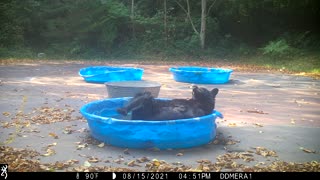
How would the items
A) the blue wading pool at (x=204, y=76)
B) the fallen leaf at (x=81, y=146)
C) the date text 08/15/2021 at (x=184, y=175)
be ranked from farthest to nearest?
the blue wading pool at (x=204, y=76) < the fallen leaf at (x=81, y=146) < the date text 08/15/2021 at (x=184, y=175)

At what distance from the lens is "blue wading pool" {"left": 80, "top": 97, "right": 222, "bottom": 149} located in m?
5.61

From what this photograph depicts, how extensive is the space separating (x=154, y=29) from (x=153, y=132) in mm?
21401

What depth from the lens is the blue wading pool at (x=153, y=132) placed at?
5605mm

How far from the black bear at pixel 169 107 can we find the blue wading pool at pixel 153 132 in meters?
0.42

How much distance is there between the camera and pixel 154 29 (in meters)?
26.5

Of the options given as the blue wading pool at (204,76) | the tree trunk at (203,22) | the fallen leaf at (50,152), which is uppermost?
the tree trunk at (203,22)

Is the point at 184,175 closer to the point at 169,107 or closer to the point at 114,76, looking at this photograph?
the point at 169,107

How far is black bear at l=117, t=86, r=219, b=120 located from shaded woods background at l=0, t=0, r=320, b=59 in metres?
17.8

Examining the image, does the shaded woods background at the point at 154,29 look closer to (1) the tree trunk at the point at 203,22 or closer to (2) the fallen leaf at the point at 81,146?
(1) the tree trunk at the point at 203,22

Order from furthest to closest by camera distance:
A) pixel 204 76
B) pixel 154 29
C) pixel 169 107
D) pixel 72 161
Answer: pixel 154 29
pixel 204 76
pixel 169 107
pixel 72 161

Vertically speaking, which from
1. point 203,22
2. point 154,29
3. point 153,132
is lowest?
point 153,132

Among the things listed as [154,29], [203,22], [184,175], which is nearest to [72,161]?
[184,175]

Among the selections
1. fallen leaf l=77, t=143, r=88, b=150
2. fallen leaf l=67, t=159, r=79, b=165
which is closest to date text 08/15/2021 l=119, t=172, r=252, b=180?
fallen leaf l=67, t=159, r=79, b=165

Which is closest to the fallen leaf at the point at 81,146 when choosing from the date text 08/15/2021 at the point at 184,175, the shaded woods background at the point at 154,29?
the date text 08/15/2021 at the point at 184,175
